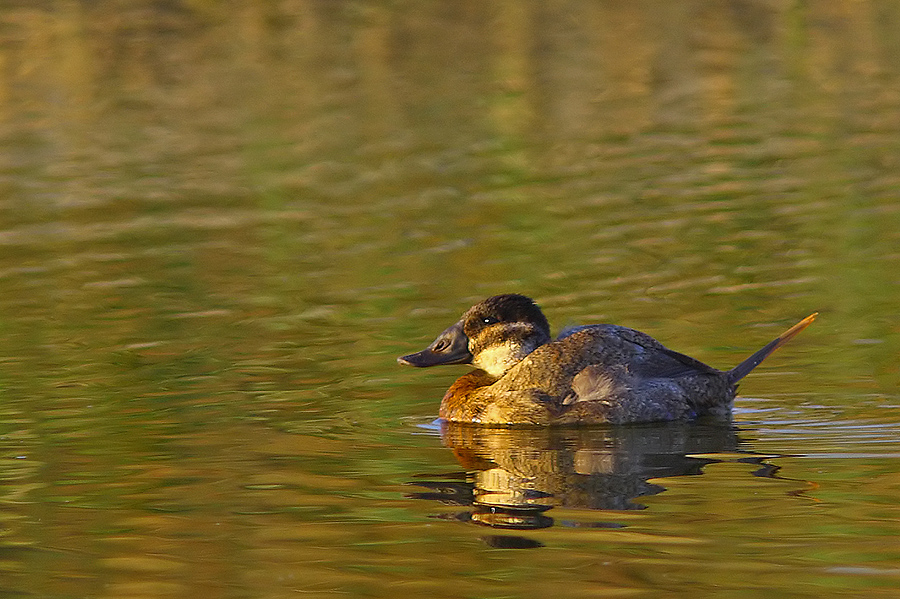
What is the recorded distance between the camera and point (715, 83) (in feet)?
74.9

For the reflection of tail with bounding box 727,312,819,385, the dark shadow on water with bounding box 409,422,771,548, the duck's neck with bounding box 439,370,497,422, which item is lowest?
the dark shadow on water with bounding box 409,422,771,548

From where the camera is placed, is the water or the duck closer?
the water

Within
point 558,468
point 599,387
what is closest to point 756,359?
point 599,387

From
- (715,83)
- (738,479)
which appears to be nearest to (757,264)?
(738,479)

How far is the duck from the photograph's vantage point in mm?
8680

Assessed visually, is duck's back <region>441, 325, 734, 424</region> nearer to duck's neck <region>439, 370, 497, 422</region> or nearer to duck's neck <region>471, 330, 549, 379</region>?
duck's neck <region>439, 370, 497, 422</region>

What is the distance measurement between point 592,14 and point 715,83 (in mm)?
7126

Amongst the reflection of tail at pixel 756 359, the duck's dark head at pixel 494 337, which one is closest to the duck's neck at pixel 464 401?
the duck's dark head at pixel 494 337

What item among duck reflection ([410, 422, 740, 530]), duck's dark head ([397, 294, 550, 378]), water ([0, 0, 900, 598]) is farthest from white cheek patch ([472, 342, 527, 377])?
duck reflection ([410, 422, 740, 530])

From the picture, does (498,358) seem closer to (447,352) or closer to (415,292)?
(447,352)

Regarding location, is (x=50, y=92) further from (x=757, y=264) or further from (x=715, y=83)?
(x=757, y=264)

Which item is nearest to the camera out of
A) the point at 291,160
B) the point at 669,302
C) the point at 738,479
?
A: the point at 738,479

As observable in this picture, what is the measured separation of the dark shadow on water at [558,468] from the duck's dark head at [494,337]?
1.96 feet

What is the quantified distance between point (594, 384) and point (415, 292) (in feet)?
11.8
